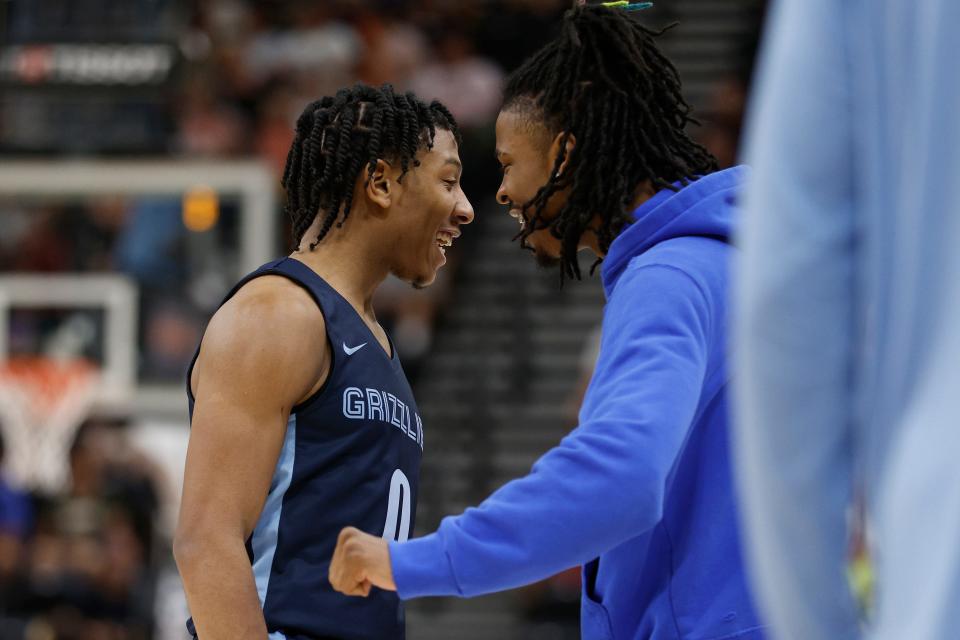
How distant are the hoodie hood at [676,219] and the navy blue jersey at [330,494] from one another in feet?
1.80

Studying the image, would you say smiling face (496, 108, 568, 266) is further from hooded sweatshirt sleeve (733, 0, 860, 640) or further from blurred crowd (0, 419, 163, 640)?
blurred crowd (0, 419, 163, 640)

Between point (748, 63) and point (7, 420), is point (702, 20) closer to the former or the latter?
point (748, 63)

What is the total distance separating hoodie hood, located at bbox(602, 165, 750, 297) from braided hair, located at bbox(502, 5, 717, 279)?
39mm

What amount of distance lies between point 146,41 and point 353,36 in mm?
2436

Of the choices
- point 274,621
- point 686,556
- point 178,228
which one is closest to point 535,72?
point 686,556

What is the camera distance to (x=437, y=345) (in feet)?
34.6

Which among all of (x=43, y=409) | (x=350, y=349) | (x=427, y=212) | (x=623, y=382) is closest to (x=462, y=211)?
(x=427, y=212)

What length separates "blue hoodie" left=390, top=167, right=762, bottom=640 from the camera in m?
2.14

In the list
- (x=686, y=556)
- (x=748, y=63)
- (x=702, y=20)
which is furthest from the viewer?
(x=702, y=20)

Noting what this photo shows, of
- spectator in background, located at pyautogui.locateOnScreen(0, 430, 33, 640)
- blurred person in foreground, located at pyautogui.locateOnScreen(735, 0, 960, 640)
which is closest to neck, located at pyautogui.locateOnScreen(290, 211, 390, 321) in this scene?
blurred person in foreground, located at pyautogui.locateOnScreen(735, 0, 960, 640)

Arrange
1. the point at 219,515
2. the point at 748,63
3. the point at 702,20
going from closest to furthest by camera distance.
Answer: the point at 219,515 → the point at 748,63 → the point at 702,20

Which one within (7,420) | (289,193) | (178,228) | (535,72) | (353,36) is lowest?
(7,420)

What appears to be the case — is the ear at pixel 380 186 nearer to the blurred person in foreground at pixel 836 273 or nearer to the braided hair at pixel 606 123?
the braided hair at pixel 606 123

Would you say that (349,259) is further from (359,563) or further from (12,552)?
(12,552)
